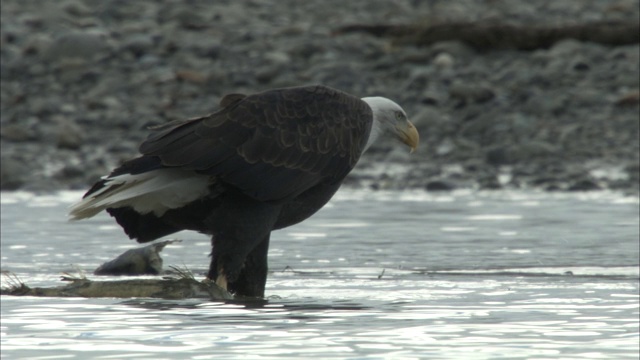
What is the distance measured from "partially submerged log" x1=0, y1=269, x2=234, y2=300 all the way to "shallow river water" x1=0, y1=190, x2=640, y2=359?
4.7 inches

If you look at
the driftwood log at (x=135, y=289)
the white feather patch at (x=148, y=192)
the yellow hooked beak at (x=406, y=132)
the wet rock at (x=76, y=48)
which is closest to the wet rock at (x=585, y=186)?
the yellow hooked beak at (x=406, y=132)

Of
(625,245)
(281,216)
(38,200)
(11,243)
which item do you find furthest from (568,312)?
(38,200)

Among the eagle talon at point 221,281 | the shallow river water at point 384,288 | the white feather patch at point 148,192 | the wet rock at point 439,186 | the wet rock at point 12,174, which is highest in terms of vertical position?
the white feather patch at point 148,192

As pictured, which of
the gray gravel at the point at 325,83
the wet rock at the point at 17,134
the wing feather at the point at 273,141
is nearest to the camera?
the wing feather at the point at 273,141

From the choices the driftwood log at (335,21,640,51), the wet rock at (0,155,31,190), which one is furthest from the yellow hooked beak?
the driftwood log at (335,21,640,51)

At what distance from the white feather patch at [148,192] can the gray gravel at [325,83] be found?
626 centimetres

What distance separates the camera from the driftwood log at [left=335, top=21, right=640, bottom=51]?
18109 mm

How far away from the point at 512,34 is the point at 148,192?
1174cm

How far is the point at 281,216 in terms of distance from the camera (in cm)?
737

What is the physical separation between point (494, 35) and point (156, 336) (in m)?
12.7

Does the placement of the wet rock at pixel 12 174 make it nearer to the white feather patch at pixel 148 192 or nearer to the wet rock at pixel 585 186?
the wet rock at pixel 585 186

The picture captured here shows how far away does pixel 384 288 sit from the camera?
7.67 meters

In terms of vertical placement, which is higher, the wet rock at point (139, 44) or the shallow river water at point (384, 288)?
the wet rock at point (139, 44)

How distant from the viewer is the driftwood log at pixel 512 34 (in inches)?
713
